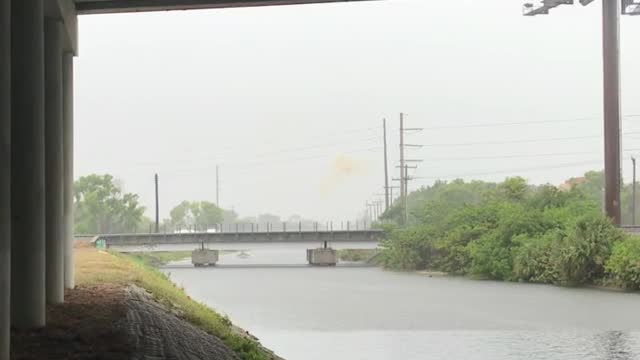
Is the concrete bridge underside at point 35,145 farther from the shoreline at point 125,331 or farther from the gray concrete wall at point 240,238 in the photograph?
the gray concrete wall at point 240,238

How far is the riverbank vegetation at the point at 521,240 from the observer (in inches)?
1640

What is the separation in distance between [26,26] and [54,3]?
9.73 ft

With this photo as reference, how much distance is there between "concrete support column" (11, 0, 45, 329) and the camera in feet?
36.2

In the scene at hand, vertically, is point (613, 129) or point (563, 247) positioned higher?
point (613, 129)

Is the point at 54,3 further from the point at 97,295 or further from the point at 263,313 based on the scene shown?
the point at 263,313

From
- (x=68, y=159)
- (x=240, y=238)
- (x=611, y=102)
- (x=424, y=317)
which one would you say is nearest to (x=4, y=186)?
(x=68, y=159)

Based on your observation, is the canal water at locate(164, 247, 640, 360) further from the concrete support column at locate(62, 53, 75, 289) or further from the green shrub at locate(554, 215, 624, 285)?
the concrete support column at locate(62, 53, 75, 289)

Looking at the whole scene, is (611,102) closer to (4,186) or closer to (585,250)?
(585,250)

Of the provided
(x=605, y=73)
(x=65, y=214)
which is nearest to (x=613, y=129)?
(x=605, y=73)

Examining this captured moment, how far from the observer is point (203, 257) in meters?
65.4

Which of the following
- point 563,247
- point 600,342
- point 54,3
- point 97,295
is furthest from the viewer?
point 563,247

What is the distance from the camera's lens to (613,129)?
52.2 metres

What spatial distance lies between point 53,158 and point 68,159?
3197 millimetres

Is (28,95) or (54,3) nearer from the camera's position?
(28,95)
